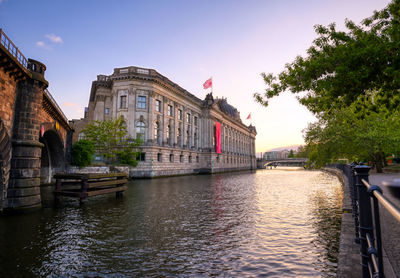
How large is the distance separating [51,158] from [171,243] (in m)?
20.2

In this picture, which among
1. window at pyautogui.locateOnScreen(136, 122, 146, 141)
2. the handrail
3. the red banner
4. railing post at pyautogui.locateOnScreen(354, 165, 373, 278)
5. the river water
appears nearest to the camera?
the handrail

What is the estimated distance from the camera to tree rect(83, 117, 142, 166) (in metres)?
32.7

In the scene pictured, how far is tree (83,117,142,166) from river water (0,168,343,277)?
23.2 meters

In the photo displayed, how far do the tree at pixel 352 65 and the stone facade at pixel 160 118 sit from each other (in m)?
29.0

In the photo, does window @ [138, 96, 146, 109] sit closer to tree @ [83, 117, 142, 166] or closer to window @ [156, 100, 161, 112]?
window @ [156, 100, 161, 112]

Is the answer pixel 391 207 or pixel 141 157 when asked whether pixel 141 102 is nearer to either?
pixel 141 157

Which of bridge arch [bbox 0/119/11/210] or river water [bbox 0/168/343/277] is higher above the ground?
bridge arch [bbox 0/119/11/210]

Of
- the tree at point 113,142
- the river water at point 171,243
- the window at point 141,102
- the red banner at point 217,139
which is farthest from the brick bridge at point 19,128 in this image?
the red banner at point 217,139

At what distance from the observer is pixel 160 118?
A: 40812 millimetres

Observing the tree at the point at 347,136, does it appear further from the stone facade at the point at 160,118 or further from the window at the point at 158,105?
the window at the point at 158,105

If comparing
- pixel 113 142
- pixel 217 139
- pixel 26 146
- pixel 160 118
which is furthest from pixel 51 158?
pixel 217 139

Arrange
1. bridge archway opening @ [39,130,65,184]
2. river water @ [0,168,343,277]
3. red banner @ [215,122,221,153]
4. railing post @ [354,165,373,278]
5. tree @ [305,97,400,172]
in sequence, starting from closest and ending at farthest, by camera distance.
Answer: railing post @ [354,165,373,278] → river water @ [0,168,343,277] → bridge archway opening @ [39,130,65,184] → tree @ [305,97,400,172] → red banner @ [215,122,221,153]

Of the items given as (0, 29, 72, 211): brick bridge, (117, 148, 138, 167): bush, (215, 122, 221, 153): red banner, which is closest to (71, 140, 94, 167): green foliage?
(117, 148, 138, 167): bush

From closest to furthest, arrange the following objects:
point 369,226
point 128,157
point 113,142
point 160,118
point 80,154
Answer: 1. point 369,226
2. point 80,154
3. point 113,142
4. point 128,157
5. point 160,118
